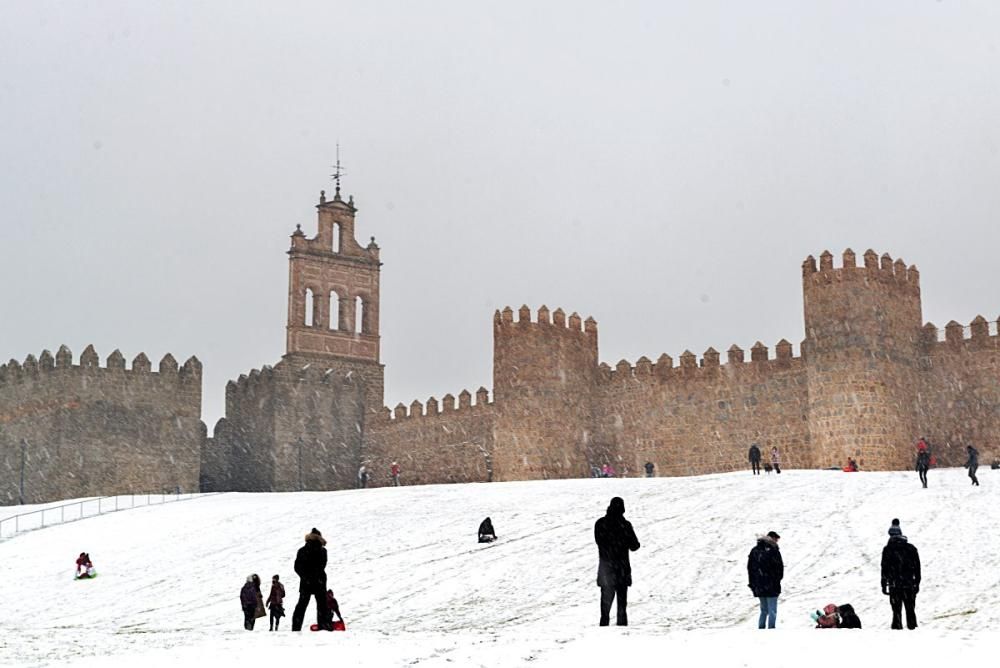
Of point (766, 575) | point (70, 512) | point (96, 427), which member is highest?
point (96, 427)

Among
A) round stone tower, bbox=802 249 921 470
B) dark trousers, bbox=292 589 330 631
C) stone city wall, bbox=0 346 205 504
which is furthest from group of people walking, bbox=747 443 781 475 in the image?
stone city wall, bbox=0 346 205 504

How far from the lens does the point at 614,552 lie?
483 inches

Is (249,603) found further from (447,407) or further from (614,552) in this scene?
(447,407)

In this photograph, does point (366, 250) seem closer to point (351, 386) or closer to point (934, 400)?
point (351, 386)

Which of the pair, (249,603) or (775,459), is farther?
(775,459)

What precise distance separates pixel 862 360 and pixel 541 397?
8.86m

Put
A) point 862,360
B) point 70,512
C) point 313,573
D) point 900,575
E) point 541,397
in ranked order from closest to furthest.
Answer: point 900,575 < point 313,573 < point 862,360 < point 70,512 < point 541,397

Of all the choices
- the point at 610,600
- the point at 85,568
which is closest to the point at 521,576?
the point at 610,600

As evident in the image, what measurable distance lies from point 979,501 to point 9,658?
16.3m

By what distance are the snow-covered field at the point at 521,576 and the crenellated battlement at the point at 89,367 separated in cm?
1183

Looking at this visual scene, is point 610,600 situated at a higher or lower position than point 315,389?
lower

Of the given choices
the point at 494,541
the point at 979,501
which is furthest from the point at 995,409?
the point at 494,541

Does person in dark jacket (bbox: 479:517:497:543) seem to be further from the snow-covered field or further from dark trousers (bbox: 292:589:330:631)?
dark trousers (bbox: 292:589:330:631)

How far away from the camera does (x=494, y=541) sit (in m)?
21.7
